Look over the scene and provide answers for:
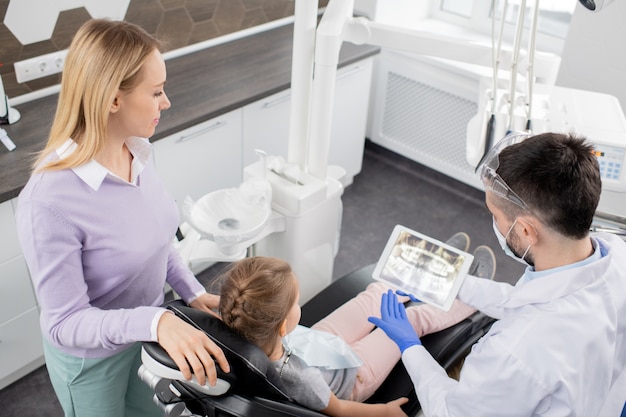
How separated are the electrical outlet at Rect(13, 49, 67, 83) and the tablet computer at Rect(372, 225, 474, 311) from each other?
4.65 feet

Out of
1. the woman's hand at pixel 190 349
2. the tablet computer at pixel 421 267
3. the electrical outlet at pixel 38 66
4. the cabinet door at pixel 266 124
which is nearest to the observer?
the woman's hand at pixel 190 349

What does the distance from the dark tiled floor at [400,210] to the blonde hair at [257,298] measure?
1.42m

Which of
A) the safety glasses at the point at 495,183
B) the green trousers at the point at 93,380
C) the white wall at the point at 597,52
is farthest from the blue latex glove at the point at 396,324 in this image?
the white wall at the point at 597,52

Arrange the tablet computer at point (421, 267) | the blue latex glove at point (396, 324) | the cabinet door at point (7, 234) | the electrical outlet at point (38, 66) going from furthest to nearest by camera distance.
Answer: the electrical outlet at point (38, 66)
the cabinet door at point (7, 234)
the tablet computer at point (421, 267)
the blue latex glove at point (396, 324)

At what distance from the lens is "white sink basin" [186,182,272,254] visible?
1.91 m

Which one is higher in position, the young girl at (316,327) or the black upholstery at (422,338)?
the young girl at (316,327)

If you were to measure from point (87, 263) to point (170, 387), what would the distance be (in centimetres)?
31

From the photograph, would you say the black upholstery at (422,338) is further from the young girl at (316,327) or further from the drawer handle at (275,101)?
the drawer handle at (275,101)

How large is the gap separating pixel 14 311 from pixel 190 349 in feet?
3.97

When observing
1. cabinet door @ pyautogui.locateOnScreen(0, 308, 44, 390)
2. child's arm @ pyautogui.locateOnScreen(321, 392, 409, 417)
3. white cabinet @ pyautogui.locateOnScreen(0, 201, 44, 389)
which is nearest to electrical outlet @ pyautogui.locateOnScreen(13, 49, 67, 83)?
white cabinet @ pyautogui.locateOnScreen(0, 201, 44, 389)

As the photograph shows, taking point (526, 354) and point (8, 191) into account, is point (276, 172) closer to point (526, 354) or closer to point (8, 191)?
point (8, 191)

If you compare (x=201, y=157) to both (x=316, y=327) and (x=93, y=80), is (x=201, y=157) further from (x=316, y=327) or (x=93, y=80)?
(x=93, y=80)

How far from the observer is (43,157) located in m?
1.29

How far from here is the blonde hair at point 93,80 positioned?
1.22 meters
